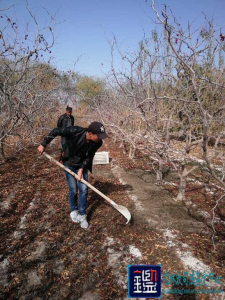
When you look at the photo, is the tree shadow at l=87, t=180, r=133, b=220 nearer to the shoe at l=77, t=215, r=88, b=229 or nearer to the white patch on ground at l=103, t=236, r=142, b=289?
the shoe at l=77, t=215, r=88, b=229

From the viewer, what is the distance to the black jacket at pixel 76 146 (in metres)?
3.01

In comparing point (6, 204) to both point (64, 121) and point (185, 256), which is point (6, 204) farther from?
point (185, 256)

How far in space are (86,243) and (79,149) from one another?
1.39 metres

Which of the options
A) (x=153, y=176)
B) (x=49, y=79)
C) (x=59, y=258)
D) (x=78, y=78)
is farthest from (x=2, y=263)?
(x=78, y=78)

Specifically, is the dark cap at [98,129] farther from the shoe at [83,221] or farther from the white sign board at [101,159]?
the white sign board at [101,159]

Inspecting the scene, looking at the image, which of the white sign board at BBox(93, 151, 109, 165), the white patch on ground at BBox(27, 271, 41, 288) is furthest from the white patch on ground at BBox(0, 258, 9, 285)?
the white sign board at BBox(93, 151, 109, 165)

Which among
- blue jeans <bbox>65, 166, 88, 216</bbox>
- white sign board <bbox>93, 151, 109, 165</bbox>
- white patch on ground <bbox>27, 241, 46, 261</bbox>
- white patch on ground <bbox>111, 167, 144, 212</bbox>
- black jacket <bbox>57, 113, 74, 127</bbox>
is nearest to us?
white patch on ground <bbox>27, 241, 46, 261</bbox>

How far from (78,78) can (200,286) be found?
26.9 m

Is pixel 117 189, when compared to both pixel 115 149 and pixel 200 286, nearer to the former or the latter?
pixel 200 286

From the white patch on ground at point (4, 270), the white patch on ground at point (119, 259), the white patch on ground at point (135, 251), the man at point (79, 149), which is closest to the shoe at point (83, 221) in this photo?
the man at point (79, 149)

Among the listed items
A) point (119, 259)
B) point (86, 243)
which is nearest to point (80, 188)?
point (86, 243)

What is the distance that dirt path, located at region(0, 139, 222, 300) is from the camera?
2.26 m

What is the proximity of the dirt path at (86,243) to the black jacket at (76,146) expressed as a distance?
1.11 metres

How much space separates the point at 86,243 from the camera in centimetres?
299
